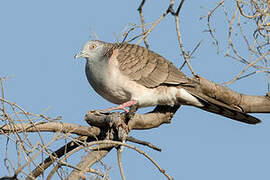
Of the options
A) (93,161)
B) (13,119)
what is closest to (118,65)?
(93,161)

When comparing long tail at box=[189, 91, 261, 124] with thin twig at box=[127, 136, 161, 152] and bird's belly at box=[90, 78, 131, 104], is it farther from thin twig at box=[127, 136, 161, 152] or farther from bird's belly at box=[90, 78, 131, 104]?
thin twig at box=[127, 136, 161, 152]

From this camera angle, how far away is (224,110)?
5.77 metres

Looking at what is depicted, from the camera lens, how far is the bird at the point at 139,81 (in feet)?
19.3

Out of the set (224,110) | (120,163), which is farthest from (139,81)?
(120,163)

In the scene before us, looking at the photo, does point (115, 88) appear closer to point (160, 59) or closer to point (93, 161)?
point (160, 59)

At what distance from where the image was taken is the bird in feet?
19.3

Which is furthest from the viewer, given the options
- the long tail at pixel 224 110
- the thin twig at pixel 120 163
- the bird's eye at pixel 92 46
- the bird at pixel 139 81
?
the bird's eye at pixel 92 46

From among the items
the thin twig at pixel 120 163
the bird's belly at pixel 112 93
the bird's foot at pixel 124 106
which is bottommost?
the thin twig at pixel 120 163

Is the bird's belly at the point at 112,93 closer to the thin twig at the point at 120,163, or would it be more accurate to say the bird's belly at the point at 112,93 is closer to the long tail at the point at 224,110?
the long tail at the point at 224,110

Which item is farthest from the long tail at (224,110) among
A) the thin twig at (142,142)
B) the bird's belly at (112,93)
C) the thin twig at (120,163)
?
the thin twig at (120,163)

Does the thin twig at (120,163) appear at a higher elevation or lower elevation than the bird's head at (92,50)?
lower

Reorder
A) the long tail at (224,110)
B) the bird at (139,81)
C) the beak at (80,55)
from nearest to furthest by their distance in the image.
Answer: the long tail at (224,110) < the bird at (139,81) < the beak at (80,55)

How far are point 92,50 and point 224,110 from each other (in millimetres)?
2035

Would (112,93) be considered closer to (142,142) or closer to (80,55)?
(80,55)
